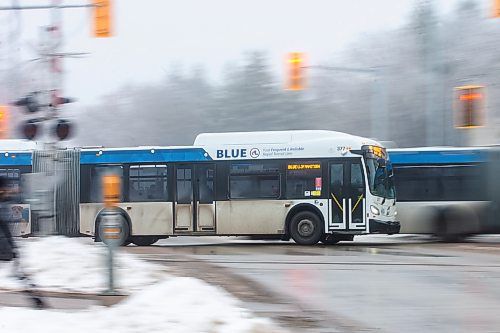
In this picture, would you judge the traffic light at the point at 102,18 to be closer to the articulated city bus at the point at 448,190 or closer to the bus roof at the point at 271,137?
the bus roof at the point at 271,137

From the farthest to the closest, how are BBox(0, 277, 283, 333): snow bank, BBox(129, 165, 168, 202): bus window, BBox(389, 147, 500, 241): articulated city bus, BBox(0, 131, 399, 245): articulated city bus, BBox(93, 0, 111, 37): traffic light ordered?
BBox(389, 147, 500, 241): articulated city bus
BBox(129, 165, 168, 202): bus window
BBox(0, 131, 399, 245): articulated city bus
BBox(93, 0, 111, 37): traffic light
BBox(0, 277, 283, 333): snow bank

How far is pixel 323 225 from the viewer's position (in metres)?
21.0

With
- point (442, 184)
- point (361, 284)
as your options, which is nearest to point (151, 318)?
point (361, 284)

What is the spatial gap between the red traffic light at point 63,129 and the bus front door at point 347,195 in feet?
28.0

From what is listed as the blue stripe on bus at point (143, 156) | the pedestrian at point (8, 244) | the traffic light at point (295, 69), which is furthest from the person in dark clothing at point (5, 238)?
the traffic light at point (295, 69)

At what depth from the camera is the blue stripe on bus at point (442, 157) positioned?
22906mm

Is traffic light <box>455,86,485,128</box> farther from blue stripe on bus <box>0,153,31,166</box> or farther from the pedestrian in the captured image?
the pedestrian

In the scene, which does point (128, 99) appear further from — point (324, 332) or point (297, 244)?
point (324, 332)

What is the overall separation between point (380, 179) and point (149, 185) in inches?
251

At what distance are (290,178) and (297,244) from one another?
70.9 inches

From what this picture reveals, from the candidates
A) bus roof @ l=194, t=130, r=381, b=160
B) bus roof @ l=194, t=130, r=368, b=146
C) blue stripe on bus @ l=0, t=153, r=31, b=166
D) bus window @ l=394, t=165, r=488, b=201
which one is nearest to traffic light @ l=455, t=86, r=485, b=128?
bus window @ l=394, t=165, r=488, b=201

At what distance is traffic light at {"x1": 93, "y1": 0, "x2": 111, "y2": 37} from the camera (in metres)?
16.0

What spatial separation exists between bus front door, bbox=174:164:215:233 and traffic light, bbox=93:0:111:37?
6.54 meters

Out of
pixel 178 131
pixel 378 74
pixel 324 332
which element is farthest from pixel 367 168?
pixel 178 131
